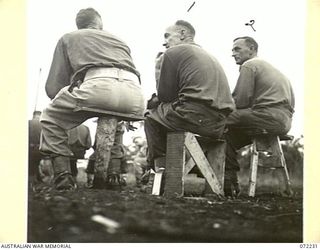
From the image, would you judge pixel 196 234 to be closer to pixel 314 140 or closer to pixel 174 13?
pixel 314 140

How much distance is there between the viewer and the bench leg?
3.82 m

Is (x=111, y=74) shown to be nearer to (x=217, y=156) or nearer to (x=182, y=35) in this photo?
(x=182, y=35)

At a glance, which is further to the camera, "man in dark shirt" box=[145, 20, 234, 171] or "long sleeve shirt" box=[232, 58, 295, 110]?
"long sleeve shirt" box=[232, 58, 295, 110]

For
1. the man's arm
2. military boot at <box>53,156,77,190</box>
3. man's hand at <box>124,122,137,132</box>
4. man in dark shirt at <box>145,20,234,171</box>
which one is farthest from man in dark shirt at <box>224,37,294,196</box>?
military boot at <box>53,156,77,190</box>

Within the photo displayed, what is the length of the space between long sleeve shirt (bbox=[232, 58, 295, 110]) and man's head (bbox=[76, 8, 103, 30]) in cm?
95

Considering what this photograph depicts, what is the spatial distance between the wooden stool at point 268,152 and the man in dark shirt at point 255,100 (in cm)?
4

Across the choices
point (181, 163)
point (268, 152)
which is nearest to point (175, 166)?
point (181, 163)

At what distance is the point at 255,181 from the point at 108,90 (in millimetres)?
1089

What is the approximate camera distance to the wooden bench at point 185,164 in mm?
3814

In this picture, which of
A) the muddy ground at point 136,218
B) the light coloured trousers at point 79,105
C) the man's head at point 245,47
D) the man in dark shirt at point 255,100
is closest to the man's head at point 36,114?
the light coloured trousers at point 79,105

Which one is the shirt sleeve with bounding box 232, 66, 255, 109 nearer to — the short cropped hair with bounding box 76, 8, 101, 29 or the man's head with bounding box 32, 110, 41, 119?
the short cropped hair with bounding box 76, 8, 101, 29

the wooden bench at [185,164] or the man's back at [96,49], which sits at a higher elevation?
the man's back at [96,49]

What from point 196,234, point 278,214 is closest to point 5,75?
point 196,234

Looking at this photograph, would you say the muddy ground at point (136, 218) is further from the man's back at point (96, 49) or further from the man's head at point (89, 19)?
the man's head at point (89, 19)
